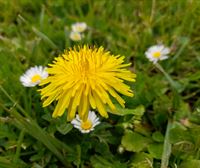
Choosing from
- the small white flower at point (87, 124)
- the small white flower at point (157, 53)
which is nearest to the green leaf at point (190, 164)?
the small white flower at point (87, 124)

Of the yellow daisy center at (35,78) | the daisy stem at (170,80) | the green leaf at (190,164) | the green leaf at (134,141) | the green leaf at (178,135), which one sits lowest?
the green leaf at (190,164)

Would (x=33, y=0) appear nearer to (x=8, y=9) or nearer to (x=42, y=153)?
(x=8, y=9)

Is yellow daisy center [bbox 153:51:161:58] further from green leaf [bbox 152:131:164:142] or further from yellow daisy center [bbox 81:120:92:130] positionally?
yellow daisy center [bbox 81:120:92:130]

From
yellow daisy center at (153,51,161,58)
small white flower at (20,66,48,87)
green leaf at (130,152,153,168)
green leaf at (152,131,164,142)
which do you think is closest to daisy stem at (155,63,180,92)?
yellow daisy center at (153,51,161,58)

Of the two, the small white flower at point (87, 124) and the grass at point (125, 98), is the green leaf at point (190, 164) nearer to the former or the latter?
the grass at point (125, 98)

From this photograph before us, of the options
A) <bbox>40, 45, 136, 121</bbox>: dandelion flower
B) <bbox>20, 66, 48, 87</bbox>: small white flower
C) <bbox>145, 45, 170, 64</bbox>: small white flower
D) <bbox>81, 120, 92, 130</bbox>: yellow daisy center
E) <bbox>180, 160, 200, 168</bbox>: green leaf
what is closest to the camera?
<bbox>40, 45, 136, 121</bbox>: dandelion flower

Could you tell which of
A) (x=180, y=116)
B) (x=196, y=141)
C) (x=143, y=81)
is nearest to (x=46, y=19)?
(x=143, y=81)

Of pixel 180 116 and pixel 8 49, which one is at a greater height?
pixel 8 49
